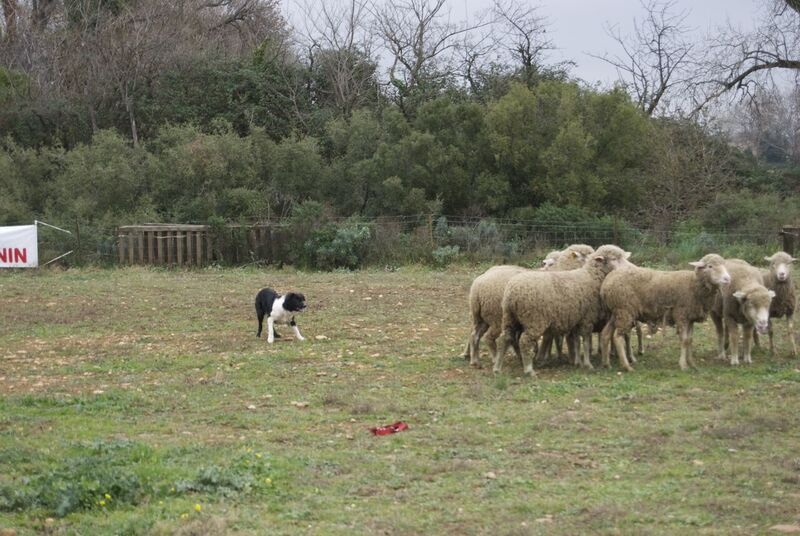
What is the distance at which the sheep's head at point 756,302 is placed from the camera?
37.8 feet

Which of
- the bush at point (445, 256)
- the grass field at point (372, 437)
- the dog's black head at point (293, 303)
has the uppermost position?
the bush at point (445, 256)

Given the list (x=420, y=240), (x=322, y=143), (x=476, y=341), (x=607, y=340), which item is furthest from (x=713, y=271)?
(x=322, y=143)

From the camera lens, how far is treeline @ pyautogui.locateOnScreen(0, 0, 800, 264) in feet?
92.4

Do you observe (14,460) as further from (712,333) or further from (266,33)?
(266,33)

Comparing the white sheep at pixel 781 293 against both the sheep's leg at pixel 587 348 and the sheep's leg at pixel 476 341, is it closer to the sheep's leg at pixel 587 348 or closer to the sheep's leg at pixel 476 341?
the sheep's leg at pixel 587 348

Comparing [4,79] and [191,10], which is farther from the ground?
[191,10]

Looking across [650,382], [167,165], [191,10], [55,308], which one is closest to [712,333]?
[650,382]

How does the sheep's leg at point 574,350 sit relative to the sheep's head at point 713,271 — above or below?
below

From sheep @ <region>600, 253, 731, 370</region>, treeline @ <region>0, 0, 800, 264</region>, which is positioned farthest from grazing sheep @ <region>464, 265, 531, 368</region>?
treeline @ <region>0, 0, 800, 264</region>

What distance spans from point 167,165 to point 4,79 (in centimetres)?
825

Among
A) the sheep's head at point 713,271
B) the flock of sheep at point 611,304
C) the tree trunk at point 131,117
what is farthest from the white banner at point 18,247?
the sheep's head at point 713,271

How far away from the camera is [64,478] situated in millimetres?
7117

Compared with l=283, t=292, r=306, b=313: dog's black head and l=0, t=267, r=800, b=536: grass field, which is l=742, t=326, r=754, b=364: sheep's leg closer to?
l=0, t=267, r=800, b=536: grass field

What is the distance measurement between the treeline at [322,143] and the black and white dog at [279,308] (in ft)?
41.7
